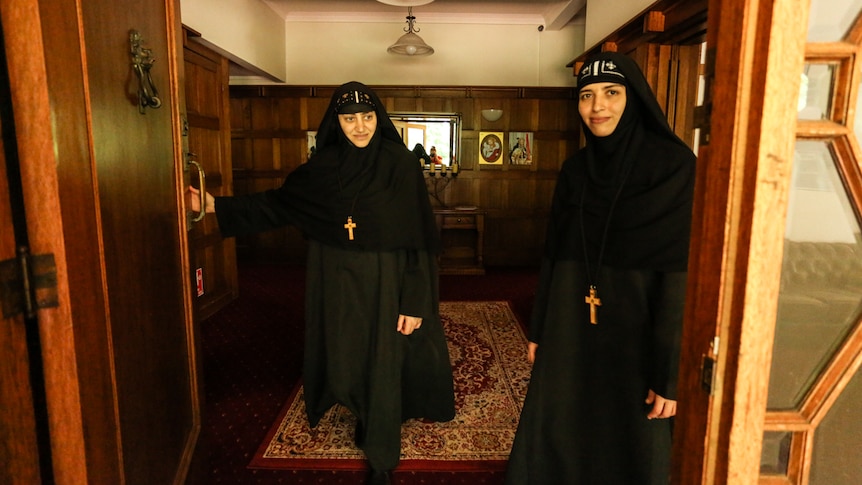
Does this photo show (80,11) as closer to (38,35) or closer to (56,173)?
(38,35)

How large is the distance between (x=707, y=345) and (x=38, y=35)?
117 centimetres

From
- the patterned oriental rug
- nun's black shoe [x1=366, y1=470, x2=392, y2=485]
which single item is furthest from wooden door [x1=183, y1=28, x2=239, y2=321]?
nun's black shoe [x1=366, y1=470, x2=392, y2=485]

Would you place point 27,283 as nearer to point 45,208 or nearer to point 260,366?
point 45,208

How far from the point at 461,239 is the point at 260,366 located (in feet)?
12.5

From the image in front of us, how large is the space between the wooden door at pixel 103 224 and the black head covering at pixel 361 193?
842 mm

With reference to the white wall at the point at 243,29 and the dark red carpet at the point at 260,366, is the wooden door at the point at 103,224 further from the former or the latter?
the white wall at the point at 243,29

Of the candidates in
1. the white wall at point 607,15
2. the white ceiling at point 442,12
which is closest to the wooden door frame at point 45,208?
the white wall at point 607,15

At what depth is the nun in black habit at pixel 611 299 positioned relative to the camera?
1439 millimetres

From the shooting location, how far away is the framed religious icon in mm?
6828

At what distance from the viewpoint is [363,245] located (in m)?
2.22

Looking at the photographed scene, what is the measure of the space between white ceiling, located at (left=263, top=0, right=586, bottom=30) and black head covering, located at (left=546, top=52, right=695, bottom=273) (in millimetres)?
5204

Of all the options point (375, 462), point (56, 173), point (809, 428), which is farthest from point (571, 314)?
point (56, 173)

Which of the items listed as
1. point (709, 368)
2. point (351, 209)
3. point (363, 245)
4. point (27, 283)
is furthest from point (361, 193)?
point (709, 368)

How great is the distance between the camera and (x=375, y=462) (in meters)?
2.17
